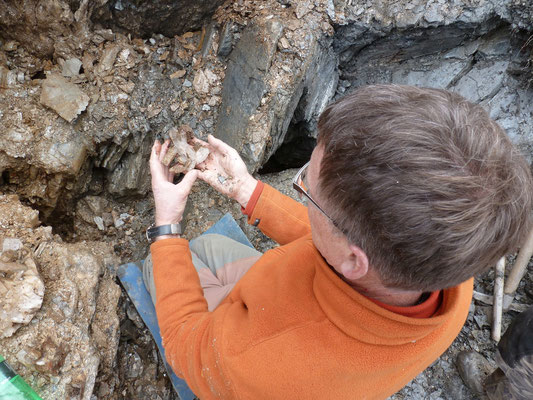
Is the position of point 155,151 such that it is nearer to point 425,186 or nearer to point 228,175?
point 228,175

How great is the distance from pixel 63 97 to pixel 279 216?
177 centimetres

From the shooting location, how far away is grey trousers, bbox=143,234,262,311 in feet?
8.04

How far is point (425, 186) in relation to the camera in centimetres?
88

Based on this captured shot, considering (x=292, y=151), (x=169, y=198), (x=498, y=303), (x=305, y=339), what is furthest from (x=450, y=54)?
(x=305, y=339)

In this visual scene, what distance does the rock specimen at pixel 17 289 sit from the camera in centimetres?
161

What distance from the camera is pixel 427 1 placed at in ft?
9.96

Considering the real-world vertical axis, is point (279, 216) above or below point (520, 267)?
above

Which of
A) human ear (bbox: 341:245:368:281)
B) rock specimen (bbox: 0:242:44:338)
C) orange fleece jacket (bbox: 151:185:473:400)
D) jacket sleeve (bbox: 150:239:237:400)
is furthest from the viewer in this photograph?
rock specimen (bbox: 0:242:44:338)

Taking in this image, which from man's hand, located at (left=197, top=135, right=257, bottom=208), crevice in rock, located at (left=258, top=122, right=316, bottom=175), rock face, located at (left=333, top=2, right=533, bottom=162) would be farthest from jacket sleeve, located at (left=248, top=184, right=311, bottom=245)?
rock face, located at (left=333, top=2, right=533, bottom=162)

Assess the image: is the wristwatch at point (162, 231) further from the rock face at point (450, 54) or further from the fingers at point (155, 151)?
the rock face at point (450, 54)

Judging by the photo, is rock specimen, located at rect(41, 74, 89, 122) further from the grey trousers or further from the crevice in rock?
the crevice in rock

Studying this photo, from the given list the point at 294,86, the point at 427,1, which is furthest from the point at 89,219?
the point at 427,1

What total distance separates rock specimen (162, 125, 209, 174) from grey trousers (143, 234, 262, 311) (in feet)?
2.33

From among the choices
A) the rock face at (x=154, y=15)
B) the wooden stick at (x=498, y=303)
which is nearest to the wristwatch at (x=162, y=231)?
the rock face at (x=154, y=15)
